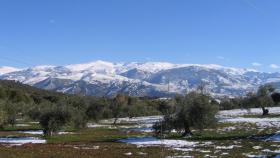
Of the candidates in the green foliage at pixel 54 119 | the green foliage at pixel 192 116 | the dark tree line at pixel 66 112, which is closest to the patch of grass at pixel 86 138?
the green foliage at pixel 54 119

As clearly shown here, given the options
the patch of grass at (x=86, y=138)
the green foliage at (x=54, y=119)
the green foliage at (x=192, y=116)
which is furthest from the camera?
the green foliage at (x=54, y=119)

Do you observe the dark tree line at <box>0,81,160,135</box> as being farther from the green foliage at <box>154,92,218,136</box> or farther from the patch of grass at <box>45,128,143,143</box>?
the green foliage at <box>154,92,218,136</box>

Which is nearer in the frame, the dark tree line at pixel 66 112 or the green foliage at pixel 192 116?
the green foliage at pixel 192 116

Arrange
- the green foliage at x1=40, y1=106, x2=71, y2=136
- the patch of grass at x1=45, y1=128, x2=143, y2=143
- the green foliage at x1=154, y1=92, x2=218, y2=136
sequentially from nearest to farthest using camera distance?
the patch of grass at x1=45, y1=128, x2=143, y2=143
the green foliage at x1=154, y1=92, x2=218, y2=136
the green foliage at x1=40, y1=106, x2=71, y2=136

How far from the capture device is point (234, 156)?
143 ft

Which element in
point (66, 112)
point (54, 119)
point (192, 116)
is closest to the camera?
point (192, 116)

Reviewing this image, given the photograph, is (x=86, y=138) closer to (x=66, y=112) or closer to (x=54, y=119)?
(x=54, y=119)

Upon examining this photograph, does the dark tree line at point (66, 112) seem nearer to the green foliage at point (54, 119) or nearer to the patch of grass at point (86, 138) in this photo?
the green foliage at point (54, 119)

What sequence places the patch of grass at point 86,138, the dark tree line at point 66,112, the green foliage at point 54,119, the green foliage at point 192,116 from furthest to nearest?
the dark tree line at point 66,112, the green foliage at point 54,119, the green foliage at point 192,116, the patch of grass at point 86,138

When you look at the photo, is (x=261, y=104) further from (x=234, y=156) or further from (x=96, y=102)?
(x=234, y=156)

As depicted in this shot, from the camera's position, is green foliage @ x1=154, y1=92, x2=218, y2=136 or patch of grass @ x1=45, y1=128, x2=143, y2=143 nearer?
patch of grass @ x1=45, y1=128, x2=143, y2=143

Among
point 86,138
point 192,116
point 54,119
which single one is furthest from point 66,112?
point 192,116

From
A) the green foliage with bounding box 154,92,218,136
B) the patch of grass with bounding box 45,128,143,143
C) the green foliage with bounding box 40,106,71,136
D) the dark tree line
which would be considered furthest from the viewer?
the dark tree line

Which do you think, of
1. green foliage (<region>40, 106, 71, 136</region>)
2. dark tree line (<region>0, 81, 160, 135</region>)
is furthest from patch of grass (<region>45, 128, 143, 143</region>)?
dark tree line (<region>0, 81, 160, 135</region>)
